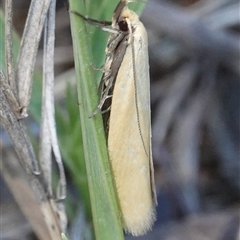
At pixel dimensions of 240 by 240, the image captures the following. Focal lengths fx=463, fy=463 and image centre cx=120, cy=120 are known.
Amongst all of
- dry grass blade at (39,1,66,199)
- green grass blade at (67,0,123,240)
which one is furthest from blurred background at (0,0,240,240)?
green grass blade at (67,0,123,240)

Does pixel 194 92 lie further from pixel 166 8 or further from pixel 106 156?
pixel 106 156

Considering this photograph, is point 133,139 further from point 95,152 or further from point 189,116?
point 189,116

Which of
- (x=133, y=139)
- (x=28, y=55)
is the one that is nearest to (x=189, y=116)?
(x=133, y=139)

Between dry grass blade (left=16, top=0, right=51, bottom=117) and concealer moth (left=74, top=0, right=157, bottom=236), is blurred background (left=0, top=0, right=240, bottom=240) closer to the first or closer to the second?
concealer moth (left=74, top=0, right=157, bottom=236)

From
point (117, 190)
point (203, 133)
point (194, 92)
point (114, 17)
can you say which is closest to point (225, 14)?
point (194, 92)

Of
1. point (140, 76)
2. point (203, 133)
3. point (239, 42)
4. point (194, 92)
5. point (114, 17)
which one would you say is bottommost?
point (203, 133)

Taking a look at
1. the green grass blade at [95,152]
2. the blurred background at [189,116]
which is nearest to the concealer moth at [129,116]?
the green grass blade at [95,152]
